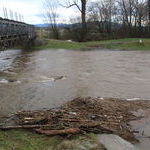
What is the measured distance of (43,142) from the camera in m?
6.33

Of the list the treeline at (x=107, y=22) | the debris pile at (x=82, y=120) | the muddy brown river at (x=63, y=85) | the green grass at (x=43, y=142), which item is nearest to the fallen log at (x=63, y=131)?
the debris pile at (x=82, y=120)

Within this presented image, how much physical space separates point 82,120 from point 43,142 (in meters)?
1.32

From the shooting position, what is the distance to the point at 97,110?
333 inches

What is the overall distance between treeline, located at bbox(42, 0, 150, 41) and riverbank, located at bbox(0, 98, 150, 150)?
34.0 meters

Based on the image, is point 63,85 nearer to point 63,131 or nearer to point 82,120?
point 82,120

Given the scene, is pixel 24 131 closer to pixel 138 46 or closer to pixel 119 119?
pixel 119 119

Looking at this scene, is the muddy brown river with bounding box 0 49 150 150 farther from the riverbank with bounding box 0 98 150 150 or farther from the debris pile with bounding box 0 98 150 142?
the riverbank with bounding box 0 98 150 150

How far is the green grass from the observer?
6066 mm

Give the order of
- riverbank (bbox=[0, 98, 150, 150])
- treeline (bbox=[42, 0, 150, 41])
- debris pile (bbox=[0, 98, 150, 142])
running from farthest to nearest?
treeline (bbox=[42, 0, 150, 41]) → debris pile (bbox=[0, 98, 150, 142]) → riverbank (bbox=[0, 98, 150, 150])

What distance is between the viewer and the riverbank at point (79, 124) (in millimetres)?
6219

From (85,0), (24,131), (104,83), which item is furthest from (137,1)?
(24,131)

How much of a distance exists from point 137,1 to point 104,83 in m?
37.6

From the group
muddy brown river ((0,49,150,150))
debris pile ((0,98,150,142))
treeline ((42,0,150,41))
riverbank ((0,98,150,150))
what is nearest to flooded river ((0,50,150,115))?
muddy brown river ((0,49,150,150))

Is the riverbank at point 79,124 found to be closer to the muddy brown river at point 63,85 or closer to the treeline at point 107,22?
the muddy brown river at point 63,85
